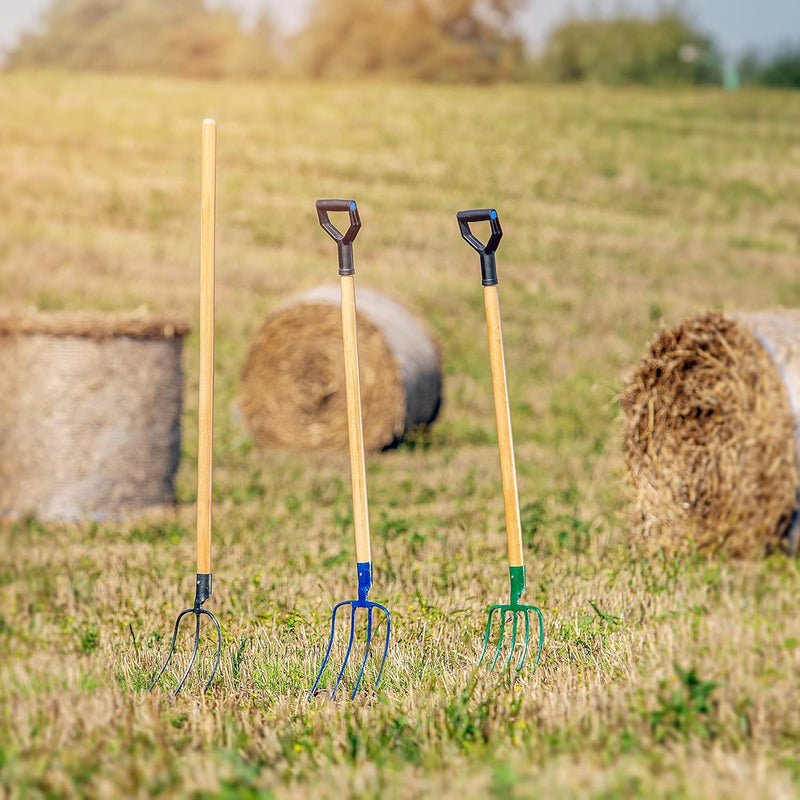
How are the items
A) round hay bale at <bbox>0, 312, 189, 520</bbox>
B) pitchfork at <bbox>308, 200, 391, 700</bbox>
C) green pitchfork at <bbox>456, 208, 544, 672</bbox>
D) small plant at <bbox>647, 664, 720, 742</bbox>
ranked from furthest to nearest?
round hay bale at <bbox>0, 312, 189, 520</bbox> < green pitchfork at <bbox>456, 208, 544, 672</bbox> < pitchfork at <bbox>308, 200, 391, 700</bbox> < small plant at <bbox>647, 664, 720, 742</bbox>

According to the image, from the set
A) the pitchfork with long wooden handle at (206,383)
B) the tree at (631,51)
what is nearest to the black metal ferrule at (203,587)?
the pitchfork with long wooden handle at (206,383)

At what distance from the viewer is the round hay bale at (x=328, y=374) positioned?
39.4ft

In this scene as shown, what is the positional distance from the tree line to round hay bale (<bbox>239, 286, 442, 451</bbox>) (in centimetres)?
3880

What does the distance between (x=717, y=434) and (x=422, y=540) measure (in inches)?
75.1

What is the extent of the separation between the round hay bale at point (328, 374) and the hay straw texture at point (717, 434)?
4.44 metres

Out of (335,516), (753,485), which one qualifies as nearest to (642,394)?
(753,485)

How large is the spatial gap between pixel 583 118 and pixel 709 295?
16.2 meters

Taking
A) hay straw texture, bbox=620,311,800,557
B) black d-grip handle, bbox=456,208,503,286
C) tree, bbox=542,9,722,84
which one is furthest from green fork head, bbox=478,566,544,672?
tree, bbox=542,9,722,84

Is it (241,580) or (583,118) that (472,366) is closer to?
(241,580)

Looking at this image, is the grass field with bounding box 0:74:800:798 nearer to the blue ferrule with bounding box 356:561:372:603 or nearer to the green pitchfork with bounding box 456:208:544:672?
the green pitchfork with bounding box 456:208:544:672

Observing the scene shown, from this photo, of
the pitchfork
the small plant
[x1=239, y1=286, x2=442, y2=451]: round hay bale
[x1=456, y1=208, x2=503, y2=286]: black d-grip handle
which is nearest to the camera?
the small plant

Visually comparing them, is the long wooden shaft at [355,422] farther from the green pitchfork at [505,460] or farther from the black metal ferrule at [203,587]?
the black metal ferrule at [203,587]

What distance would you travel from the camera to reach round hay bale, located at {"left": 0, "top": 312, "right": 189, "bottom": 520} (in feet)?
29.5

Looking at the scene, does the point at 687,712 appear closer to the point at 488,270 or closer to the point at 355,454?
the point at 355,454
